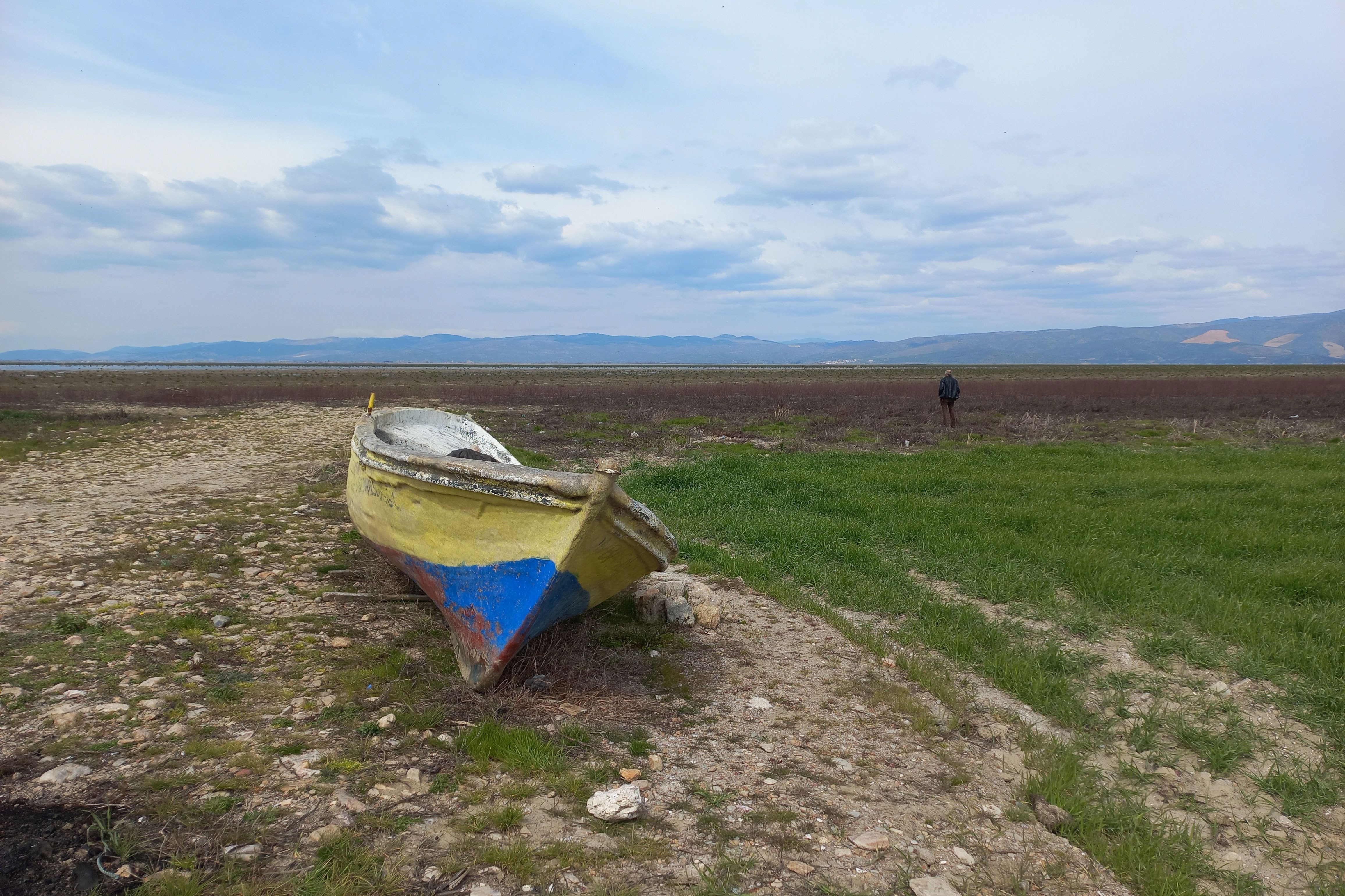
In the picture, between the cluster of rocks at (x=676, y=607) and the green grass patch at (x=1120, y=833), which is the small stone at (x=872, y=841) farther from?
the cluster of rocks at (x=676, y=607)

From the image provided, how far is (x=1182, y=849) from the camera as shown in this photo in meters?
3.34

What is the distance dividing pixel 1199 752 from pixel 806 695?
229cm

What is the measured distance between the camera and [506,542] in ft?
14.9

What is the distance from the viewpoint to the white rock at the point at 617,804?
3330 mm

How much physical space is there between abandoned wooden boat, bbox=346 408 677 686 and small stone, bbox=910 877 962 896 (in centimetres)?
238

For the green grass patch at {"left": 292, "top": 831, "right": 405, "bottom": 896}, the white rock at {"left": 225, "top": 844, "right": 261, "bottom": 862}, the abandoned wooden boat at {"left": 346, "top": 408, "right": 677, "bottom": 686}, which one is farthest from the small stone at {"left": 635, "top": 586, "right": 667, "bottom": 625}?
the white rock at {"left": 225, "top": 844, "right": 261, "bottom": 862}

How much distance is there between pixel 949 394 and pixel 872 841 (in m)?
18.1

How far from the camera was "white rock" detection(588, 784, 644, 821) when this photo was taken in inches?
131

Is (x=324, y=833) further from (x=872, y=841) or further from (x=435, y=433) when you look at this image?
(x=435, y=433)

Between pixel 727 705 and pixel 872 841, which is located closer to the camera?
pixel 872 841

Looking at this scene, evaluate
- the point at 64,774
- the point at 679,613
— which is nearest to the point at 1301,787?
the point at 679,613

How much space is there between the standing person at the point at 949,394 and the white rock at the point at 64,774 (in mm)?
18704

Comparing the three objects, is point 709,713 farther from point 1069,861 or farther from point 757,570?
point 757,570

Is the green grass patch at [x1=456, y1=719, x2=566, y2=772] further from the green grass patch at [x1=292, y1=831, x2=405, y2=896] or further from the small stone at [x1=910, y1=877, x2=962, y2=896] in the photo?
the small stone at [x1=910, y1=877, x2=962, y2=896]
